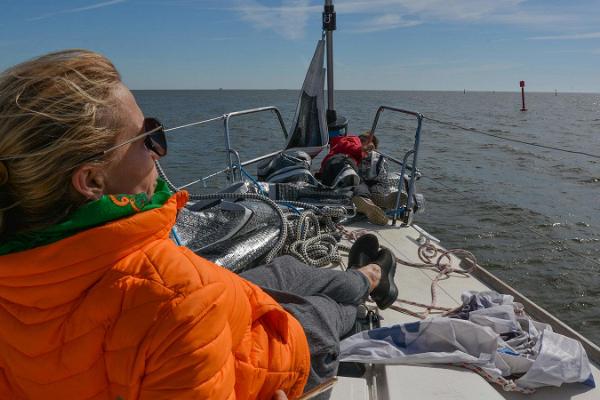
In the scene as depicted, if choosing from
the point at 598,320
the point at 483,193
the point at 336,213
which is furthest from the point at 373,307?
the point at 483,193

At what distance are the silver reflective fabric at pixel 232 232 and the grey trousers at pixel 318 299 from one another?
474mm

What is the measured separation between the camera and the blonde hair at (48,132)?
949mm

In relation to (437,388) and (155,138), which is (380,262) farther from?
(155,138)

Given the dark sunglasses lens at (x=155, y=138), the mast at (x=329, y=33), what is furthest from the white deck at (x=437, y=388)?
the mast at (x=329, y=33)

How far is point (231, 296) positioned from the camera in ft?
3.93

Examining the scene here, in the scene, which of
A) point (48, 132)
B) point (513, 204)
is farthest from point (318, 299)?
point (513, 204)

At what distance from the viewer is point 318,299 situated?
184 centimetres

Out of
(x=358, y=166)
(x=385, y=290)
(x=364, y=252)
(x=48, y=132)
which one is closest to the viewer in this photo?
(x=48, y=132)

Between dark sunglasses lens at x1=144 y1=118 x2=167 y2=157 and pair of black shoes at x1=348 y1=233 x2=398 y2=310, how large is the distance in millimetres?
1374

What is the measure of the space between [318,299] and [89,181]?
1.02 metres

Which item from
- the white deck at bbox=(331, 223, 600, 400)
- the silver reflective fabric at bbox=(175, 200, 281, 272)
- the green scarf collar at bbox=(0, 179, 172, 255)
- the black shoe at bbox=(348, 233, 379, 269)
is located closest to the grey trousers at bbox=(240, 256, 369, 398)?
the white deck at bbox=(331, 223, 600, 400)

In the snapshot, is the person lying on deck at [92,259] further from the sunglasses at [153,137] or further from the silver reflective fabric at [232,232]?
the silver reflective fabric at [232,232]

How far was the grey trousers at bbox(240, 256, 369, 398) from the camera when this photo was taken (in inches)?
64.5

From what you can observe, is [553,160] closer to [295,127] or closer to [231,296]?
[295,127]
